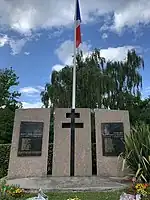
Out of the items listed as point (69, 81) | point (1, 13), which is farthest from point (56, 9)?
point (69, 81)

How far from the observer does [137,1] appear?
892 cm

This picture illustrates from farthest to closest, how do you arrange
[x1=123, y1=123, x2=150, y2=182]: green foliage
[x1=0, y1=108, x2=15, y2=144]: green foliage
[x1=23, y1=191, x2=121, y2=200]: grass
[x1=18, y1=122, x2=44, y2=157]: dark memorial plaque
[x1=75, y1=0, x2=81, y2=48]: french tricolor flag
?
[x1=0, y1=108, x2=15, y2=144]: green foliage, [x1=75, y1=0, x2=81, y2=48]: french tricolor flag, [x1=18, y1=122, x2=44, y2=157]: dark memorial plaque, [x1=123, y1=123, x2=150, y2=182]: green foliage, [x1=23, y1=191, x2=121, y2=200]: grass

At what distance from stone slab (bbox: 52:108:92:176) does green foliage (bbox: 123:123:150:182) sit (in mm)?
1113

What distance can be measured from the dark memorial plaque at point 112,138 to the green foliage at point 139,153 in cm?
38

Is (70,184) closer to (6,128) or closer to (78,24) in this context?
(78,24)

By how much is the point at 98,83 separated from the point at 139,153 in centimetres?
1014

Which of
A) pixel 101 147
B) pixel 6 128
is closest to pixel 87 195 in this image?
pixel 101 147

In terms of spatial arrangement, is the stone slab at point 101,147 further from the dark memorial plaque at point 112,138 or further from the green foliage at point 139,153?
the green foliage at point 139,153

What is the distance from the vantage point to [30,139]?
7711 mm

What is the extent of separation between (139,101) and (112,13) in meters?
10.8

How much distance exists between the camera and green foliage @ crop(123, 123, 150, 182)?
6.57m

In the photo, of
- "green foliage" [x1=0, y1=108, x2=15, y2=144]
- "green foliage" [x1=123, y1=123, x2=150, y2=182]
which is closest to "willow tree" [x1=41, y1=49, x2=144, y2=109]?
"green foliage" [x1=0, y1=108, x2=15, y2=144]

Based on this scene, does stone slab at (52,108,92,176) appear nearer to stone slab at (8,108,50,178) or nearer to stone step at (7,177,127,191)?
stone slab at (8,108,50,178)

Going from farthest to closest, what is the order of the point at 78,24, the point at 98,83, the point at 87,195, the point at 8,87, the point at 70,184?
the point at 8,87, the point at 98,83, the point at 78,24, the point at 70,184, the point at 87,195
